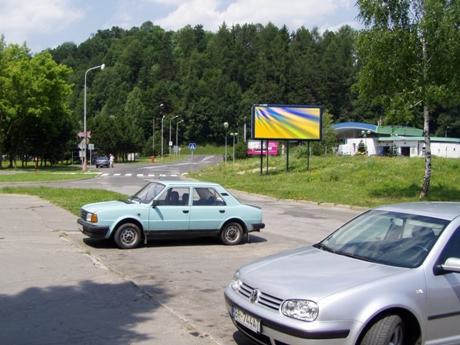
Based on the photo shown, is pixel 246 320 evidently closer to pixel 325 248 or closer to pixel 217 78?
pixel 325 248

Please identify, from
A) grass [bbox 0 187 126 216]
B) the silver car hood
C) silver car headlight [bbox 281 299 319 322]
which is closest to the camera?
silver car headlight [bbox 281 299 319 322]

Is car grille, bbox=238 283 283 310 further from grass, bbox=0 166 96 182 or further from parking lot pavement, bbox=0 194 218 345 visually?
grass, bbox=0 166 96 182

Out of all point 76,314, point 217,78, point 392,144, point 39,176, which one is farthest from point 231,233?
point 217,78

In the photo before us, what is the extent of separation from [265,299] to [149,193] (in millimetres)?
7749

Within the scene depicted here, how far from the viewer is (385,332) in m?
4.73

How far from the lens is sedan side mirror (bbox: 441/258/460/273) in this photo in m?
4.96

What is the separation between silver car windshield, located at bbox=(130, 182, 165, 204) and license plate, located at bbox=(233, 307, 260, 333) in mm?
7023

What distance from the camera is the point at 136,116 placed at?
526 ft

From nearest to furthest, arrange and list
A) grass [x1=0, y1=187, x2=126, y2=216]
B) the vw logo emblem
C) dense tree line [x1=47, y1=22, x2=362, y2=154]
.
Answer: the vw logo emblem
grass [x1=0, y1=187, x2=126, y2=216]
dense tree line [x1=47, y1=22, x2=362, y2=154]

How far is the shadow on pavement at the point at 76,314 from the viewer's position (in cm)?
588

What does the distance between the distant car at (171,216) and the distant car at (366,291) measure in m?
6.38

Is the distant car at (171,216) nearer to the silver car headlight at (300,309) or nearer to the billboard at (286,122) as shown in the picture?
the silver car headlight at (300,309)

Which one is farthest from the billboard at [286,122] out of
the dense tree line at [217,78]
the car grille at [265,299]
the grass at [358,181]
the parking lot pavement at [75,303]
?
the dense tree line at [217,78]

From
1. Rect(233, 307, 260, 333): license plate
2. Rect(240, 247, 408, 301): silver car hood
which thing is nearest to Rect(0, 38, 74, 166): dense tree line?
Rect(240, 247, 408, 301): silver car hood
